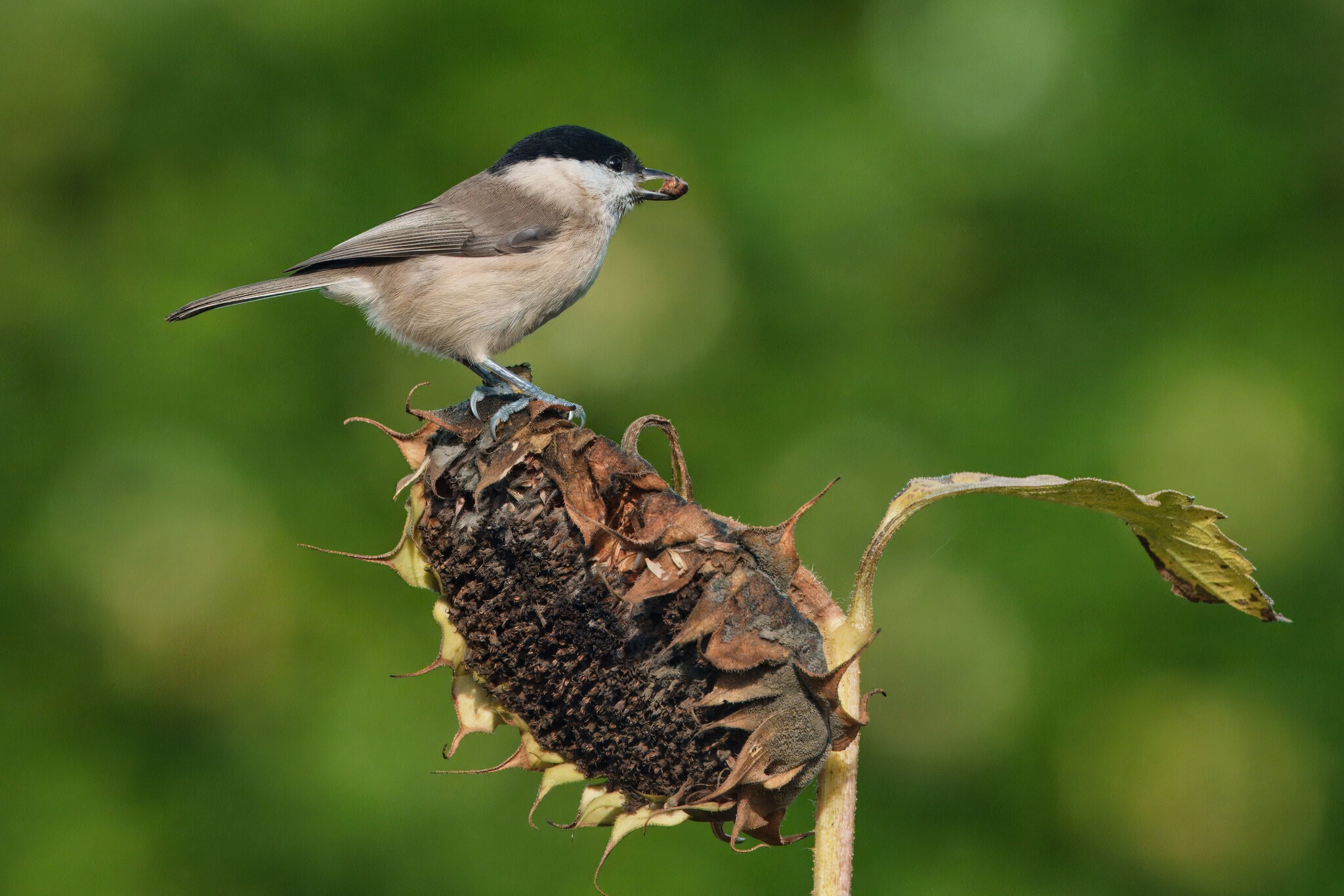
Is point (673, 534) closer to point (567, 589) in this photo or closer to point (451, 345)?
point (567, 589)

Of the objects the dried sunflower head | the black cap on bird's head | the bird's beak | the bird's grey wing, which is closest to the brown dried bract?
the dried sunflower head

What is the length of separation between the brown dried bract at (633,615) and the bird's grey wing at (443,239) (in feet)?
5.60

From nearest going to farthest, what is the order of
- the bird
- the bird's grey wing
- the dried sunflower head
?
the dried sunflower head
the bird
the bird's grey wing

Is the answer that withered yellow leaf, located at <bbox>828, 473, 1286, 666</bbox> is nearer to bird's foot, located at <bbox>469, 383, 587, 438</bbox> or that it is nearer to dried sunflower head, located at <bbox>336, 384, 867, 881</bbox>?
dried sunflower head, located at <bbox>336, 384, 867, 881</bbox>

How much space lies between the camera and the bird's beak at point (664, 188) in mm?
3949

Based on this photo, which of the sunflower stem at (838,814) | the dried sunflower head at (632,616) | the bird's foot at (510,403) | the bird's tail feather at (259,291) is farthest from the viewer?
the bird's tail feather at (259,291)

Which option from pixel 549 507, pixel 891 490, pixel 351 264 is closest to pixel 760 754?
pixel 549 507

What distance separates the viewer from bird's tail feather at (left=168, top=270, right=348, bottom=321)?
3416mm

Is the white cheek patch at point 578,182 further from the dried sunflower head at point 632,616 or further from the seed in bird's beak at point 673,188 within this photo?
the dried sunflower head at point 632,616

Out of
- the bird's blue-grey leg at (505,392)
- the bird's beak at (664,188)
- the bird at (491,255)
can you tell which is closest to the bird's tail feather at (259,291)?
the bird at (491,255)

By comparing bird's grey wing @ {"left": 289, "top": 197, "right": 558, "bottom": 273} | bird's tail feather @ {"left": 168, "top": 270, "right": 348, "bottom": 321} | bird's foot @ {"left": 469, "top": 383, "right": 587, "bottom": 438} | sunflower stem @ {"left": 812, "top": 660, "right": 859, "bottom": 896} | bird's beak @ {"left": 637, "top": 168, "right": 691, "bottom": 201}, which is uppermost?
bird's beak @ {"left": 637, "top": 168, "right": 691, "bottom": 201}

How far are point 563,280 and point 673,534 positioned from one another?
1855 millimetres

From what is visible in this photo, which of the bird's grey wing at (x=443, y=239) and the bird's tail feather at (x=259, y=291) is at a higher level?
the bird's grey wing at (x=443, y=239)

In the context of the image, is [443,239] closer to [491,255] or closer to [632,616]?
[491,255]
